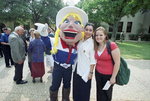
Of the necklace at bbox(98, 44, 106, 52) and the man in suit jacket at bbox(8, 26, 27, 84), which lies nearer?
the necklace at bbox(98, 44, 106, 52)

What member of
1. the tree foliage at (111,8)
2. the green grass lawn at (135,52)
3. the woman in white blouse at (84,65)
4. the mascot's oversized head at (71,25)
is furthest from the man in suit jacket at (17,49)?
the tree foliage at (111,8)

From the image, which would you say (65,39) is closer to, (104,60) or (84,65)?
(84,65)

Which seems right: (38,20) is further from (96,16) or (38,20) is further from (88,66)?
(88,66)

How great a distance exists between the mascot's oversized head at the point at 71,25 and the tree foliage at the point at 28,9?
13029mm

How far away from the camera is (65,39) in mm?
1899

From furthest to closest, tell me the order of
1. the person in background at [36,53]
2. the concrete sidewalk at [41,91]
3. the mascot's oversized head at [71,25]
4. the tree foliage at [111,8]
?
1. the tree foliage at [111,8]
2. the person in background at [36,53]
3. the concrete sidewalk at [41,91]
4. the mascot's oversized head at [71,25]

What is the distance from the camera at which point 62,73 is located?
84.0 inches

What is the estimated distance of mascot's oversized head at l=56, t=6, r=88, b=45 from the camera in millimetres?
1879

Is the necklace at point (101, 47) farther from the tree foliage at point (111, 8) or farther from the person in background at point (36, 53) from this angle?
the tree foliage at point (111, 8)

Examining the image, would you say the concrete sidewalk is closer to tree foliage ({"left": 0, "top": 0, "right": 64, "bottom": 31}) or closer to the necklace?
the necklace

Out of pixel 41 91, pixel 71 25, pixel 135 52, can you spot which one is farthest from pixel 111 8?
pixel 41 91

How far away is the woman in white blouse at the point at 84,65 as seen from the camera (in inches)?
73.5

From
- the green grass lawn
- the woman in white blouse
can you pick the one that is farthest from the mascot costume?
the green grass lawn

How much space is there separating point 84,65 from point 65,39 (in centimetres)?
63
